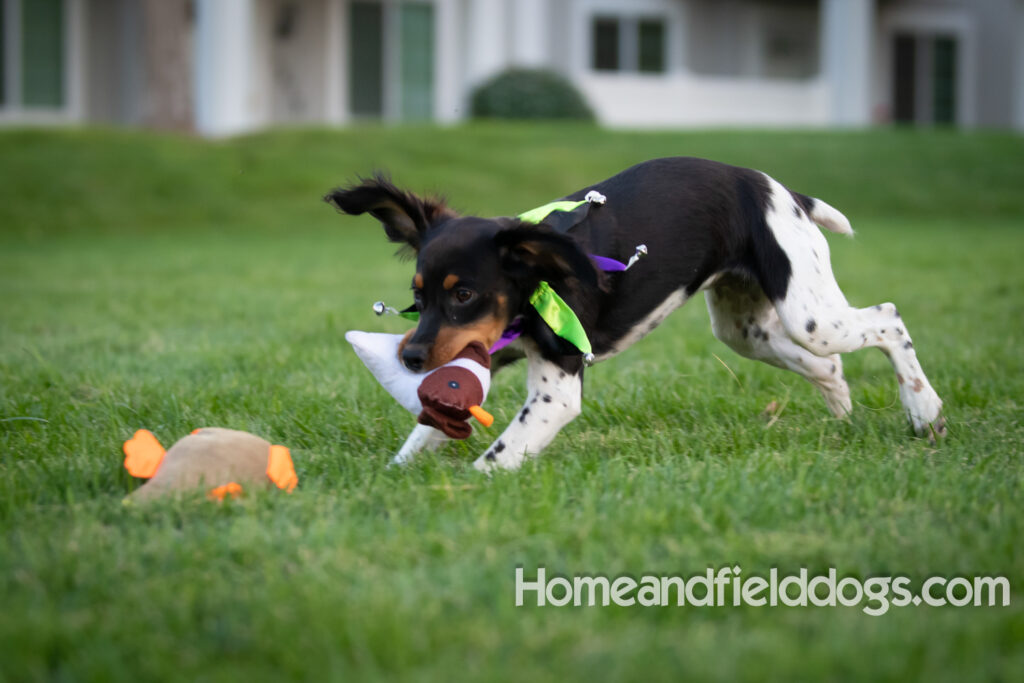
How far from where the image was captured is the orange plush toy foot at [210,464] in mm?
3174

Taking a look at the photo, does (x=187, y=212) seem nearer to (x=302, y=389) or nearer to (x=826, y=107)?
(x=302, y=389)

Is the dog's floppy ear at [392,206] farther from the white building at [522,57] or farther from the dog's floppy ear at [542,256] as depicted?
the white building at [522,57]

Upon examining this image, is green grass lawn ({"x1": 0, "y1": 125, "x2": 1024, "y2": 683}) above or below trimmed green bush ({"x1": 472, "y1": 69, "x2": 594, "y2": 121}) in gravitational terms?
below

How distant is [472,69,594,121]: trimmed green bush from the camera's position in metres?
23.4

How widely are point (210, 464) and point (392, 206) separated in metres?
1.27

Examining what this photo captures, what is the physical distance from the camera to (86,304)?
8688 millimetres

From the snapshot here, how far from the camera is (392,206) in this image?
3.98 meters

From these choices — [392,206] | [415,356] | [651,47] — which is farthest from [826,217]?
[651,47]

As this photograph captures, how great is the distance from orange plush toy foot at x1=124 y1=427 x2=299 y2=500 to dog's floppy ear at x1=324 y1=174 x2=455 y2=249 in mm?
1002

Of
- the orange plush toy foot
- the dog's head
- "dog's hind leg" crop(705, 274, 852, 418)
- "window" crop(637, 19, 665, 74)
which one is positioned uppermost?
"window" crop(637, 19, 665, 74)

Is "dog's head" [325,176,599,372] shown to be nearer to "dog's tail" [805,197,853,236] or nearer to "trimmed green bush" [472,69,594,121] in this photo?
"dog's tail" [805,197,853,236]

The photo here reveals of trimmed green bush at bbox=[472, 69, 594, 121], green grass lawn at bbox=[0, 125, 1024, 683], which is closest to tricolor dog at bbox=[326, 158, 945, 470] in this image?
green grass lawn at bbox=[0, 125, 1024, 683]

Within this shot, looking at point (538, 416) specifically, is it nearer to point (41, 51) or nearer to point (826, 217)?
point (826, 217)

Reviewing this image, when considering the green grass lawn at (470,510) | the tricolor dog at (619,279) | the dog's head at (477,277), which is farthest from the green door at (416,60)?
the dog's head at (477,277)
